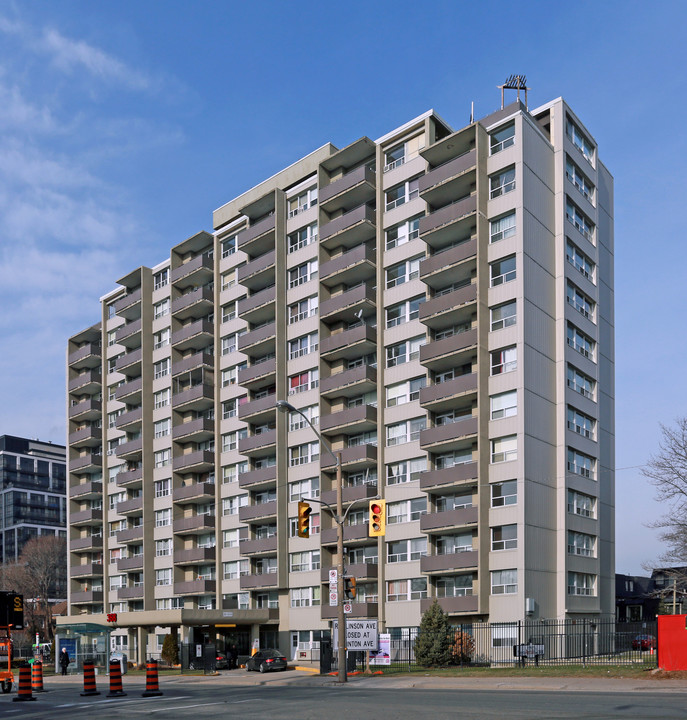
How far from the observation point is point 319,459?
222 ft

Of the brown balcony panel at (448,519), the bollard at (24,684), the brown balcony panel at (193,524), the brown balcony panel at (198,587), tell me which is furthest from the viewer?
the brown balcony panel at (193,524)

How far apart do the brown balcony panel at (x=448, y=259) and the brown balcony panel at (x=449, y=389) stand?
24.6ft

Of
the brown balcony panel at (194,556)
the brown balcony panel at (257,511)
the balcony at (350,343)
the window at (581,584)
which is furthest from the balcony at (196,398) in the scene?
the window at (581,584)

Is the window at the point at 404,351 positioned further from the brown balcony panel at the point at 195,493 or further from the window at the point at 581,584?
the brown balcony panel at the point at 195,493

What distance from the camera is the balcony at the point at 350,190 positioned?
220ft

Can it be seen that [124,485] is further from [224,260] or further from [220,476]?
[224,260]

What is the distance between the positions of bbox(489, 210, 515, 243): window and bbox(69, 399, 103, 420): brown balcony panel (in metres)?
55.7

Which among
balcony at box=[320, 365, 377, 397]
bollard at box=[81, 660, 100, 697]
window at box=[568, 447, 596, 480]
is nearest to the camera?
bollard at box=[81, 660, 100, 697]

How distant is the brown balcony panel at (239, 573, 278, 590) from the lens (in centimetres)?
6975

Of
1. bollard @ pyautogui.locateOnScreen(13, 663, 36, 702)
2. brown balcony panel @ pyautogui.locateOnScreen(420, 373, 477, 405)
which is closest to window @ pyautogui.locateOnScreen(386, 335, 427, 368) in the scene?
brown balcony panel @ pyautogui.locateOnScreen(420, 373, 477, 405)

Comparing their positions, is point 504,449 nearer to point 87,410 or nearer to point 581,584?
point 581,584

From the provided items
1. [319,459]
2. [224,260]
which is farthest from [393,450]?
[224,260]

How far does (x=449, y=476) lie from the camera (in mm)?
57000

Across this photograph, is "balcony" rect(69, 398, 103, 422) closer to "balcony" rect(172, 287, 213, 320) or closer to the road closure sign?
"balcony" rect(172, 287, 213, 320)
